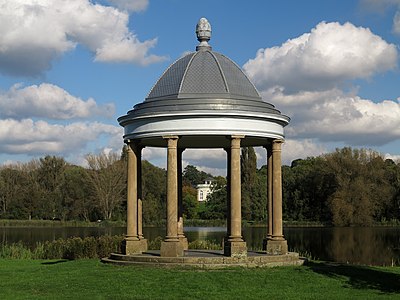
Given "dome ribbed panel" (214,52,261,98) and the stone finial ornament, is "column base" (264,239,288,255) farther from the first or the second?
the stone finial ornament

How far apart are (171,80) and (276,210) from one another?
7357 mm

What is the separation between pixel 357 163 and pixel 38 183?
52208 mm

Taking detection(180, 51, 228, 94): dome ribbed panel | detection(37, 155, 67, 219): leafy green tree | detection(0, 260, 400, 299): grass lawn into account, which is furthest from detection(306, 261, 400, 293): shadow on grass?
detection(37, 155, 67, 219): leafy green tree

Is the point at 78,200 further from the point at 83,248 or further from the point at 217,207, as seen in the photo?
the point at 83,248

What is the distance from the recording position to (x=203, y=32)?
28891 mm

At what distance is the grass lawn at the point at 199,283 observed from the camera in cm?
1769

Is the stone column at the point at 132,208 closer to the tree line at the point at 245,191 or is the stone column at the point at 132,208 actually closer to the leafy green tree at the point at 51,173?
the tree line at the point at 245,191

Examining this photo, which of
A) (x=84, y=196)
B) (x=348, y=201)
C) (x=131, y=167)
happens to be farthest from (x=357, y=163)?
(x=131, y=167)

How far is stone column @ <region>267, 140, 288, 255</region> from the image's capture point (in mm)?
26656

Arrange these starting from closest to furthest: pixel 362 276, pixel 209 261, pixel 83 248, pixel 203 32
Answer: pixel 362 276, pixel 209 261, pixel 203 32, pixel 83 248

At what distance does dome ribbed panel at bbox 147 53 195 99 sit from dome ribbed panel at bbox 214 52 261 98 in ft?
5.29

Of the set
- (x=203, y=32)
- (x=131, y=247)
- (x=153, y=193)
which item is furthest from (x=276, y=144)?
(x=153, y=193)

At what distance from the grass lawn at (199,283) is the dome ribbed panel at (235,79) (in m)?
7.77

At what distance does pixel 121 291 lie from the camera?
59.5ft
